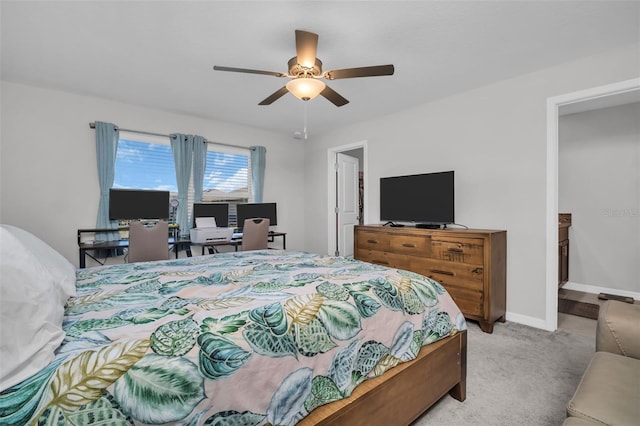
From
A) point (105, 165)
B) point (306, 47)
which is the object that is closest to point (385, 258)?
point (306, 47)

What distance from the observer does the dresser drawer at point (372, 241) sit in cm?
366

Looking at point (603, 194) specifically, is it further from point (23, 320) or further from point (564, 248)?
point (23, 320)

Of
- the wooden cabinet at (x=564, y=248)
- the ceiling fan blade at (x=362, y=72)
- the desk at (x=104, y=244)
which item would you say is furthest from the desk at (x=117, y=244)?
the wooden cabinet at (x=564, y=248)

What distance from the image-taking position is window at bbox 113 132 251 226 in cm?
389

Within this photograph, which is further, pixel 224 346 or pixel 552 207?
pixel 552 207

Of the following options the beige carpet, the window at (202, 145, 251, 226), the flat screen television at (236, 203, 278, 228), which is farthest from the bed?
the window at (202, 145, 251, 226)

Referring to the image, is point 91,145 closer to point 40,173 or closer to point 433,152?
point 40,173

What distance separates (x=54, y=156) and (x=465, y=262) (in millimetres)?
4686

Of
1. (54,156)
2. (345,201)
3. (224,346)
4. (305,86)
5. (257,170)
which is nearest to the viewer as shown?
(224,346)

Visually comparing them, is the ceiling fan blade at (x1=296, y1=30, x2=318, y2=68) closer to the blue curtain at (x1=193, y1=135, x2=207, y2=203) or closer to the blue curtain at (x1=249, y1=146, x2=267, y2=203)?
the blue curtain at (x1=193, y1=135, x2=207, y2=203)

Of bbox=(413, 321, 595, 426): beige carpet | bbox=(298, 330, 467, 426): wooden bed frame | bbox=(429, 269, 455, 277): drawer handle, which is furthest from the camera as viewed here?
bbox=(429, 269, 455, 277): drawer handle

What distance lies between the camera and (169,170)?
4207mm

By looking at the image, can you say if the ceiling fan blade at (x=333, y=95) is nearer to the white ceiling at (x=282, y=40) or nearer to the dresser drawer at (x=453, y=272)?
the white ceiling at (x=282, y=40)

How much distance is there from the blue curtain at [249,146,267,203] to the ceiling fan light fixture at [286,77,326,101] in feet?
8.69
